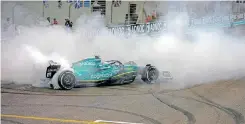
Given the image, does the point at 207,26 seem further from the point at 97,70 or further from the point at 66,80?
the point at 66,80

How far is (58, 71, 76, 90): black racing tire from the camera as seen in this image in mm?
10672

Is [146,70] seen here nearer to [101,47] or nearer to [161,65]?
[161,65]

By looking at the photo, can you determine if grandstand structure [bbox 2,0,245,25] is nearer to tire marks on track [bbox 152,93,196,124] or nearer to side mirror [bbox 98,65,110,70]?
side mirror [bbox 98,65,110,70]

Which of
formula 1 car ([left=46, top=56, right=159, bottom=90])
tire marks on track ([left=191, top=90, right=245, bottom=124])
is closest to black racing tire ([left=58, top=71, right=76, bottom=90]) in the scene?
formula 1 car ([left=46, top=56, right=159, bottom=90])

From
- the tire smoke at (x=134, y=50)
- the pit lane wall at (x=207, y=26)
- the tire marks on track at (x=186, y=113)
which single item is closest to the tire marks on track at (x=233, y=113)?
the tire marks on track at (x=186, y=113)

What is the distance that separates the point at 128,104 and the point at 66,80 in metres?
2.64

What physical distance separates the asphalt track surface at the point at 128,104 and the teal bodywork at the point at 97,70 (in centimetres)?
35

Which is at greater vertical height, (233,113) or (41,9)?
(41,9)

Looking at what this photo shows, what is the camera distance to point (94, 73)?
37.4ft

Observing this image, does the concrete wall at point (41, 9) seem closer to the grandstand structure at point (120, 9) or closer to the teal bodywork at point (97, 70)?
the grandstand structure at point (120, 9)

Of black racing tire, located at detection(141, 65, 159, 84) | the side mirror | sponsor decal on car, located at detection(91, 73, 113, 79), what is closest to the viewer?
sponsor decal on car, located at detection(91, 73, 113, 79)

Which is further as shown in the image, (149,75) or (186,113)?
(149,75)

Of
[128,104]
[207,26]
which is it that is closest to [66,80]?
[128,104]

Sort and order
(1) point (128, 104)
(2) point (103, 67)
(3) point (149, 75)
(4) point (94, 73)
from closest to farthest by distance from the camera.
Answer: (1) point (128, 104)
(4) point (94, 73)
(2) point (103, 67)
(3) point (149, 75)
